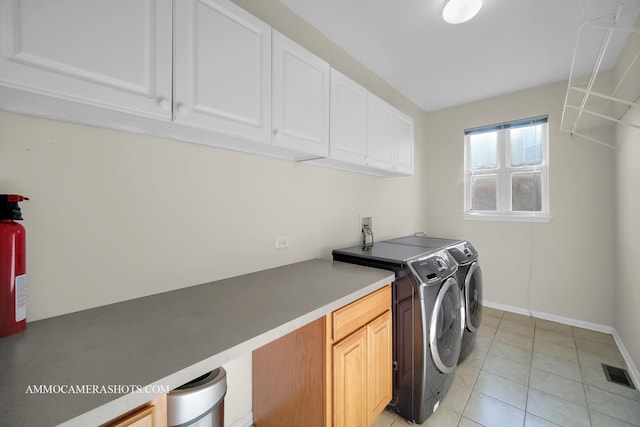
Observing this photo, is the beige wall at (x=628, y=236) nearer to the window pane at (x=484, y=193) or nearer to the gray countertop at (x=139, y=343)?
the window pane at (x=484, y=193)

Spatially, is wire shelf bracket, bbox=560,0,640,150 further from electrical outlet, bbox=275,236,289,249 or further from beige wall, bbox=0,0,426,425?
electrical outlet, bbox=275,236,289,249

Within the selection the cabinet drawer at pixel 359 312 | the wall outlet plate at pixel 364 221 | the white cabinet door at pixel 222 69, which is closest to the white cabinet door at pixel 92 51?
the white cabinet door at pixel 222 69

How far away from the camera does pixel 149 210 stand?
1156mm

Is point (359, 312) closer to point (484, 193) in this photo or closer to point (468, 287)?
point (468, 287)

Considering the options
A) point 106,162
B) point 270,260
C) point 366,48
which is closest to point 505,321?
point 270,260

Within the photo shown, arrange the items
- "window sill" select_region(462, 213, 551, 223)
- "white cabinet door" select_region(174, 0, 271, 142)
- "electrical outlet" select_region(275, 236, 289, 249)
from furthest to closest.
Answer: "window sill" select_region(462, 213, 551, 223) → "electrical outlet" select_region(275, 236, 289, 249) → "white cabinet door" select_region(174, 0, 271, 142)

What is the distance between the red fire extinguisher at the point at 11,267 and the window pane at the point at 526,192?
3955mm

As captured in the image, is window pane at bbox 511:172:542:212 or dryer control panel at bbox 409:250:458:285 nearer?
dryer control panel at bbox 409:250:458:285

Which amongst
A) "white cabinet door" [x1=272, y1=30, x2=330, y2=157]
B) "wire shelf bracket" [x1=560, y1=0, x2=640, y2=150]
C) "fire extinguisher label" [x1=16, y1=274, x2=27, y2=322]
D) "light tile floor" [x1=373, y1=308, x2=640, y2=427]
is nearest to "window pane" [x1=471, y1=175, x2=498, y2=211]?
"wire shelf bracket" [x1=560, y1=0, x2=640, y2=150]

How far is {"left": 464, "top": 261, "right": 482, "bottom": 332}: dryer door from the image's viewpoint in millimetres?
2018

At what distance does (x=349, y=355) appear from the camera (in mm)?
1211

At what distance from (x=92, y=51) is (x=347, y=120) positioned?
1.32 m

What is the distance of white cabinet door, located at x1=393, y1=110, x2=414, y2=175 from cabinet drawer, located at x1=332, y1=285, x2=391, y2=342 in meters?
1.27

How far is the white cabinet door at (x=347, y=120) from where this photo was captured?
164cm
